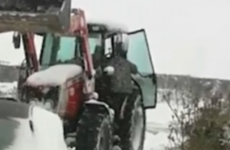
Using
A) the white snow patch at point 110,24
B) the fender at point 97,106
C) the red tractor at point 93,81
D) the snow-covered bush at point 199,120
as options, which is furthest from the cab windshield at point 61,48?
the snow-covered bush at point 199,120

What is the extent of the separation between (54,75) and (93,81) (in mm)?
178

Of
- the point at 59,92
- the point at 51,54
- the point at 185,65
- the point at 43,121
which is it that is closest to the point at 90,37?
A: the point at 51,54

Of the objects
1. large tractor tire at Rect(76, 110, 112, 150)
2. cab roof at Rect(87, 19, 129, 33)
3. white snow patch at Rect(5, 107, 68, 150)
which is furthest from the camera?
cab roof at Rect(87, 19, 129, 33)

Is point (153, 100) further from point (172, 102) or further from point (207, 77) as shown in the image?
point (207, 77)

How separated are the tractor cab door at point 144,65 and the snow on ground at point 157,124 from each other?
9 cm

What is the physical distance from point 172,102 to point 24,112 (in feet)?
3.97

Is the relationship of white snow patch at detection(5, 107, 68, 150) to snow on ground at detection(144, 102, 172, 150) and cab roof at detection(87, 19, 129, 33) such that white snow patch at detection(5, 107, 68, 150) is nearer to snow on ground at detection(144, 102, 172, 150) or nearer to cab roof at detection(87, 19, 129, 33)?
cab roof at detection(87, 19, 129, 33)

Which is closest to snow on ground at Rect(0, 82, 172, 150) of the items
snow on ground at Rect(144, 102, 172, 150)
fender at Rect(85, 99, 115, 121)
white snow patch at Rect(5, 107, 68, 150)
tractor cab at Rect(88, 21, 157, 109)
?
snow on ground at Rect(144, 102, 172, 150)

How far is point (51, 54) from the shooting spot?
263 centimetres

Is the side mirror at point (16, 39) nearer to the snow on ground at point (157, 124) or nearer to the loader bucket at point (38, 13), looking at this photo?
the snow on ground at point (157, 124)

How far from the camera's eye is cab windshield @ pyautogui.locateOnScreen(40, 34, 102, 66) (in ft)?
8.25

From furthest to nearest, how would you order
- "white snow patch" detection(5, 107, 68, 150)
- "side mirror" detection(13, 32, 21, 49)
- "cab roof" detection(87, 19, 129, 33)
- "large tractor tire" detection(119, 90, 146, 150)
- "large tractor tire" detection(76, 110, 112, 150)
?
"cab roof" detection(87, 19, 129, 33), "large tractor tire" detection(119, 90, 146, 150), "side mirror" detection(13, 32, 21, 49), "large tractor tire" detection(76, 110, 112, 150), "white snow patch" detection(5, 107, 68, 150)

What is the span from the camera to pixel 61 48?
8.57 ft

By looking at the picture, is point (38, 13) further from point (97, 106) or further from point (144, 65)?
point (144, 65)
